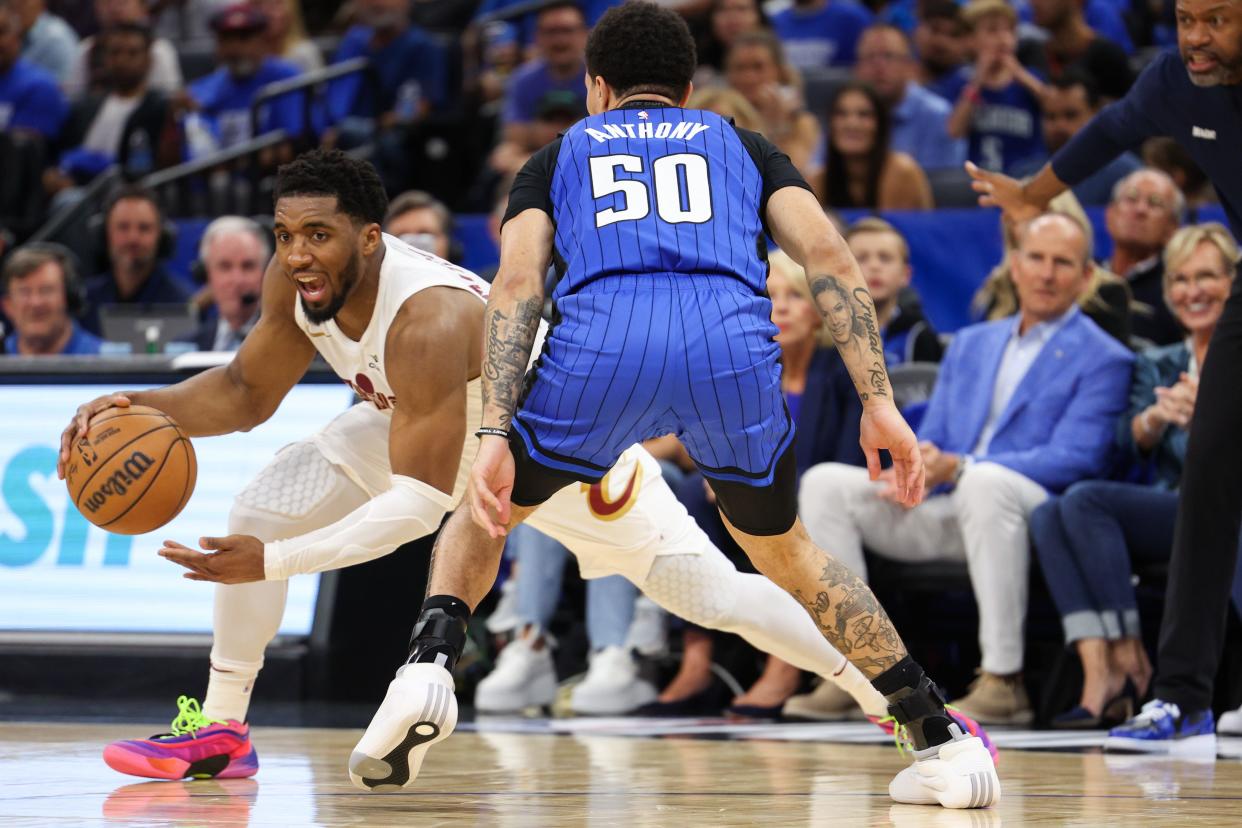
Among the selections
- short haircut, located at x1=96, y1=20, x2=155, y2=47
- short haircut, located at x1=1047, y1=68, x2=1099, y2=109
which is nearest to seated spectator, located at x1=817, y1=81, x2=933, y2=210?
short haircut, located at x1=1047, y1=68, x2=1099, y2=109

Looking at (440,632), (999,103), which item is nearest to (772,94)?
(999,103)

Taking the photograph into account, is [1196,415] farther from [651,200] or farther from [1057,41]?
[1057,41]

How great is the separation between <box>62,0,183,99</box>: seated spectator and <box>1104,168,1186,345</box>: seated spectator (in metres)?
7.06

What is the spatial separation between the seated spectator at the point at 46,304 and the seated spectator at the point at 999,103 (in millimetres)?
4569

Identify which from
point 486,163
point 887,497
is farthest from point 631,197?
point 486,163

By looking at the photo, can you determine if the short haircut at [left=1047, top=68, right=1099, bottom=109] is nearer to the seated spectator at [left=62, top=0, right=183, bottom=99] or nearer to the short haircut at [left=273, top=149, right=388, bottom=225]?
the short haircut at [left=273, top=149, right=388, bottom=225]

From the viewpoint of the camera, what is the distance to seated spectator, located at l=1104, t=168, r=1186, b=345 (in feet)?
23.6

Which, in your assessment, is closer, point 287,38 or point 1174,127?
point 1174,127

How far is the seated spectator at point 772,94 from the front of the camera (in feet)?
29.8

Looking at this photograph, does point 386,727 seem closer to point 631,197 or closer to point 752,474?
point 752,474

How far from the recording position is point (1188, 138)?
5074mm

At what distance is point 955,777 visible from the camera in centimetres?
377

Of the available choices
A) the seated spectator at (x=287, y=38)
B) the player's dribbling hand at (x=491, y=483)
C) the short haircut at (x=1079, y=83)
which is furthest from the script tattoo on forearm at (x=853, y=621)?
the seated spectator at (x=287, y=38)

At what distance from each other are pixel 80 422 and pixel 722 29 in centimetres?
665
